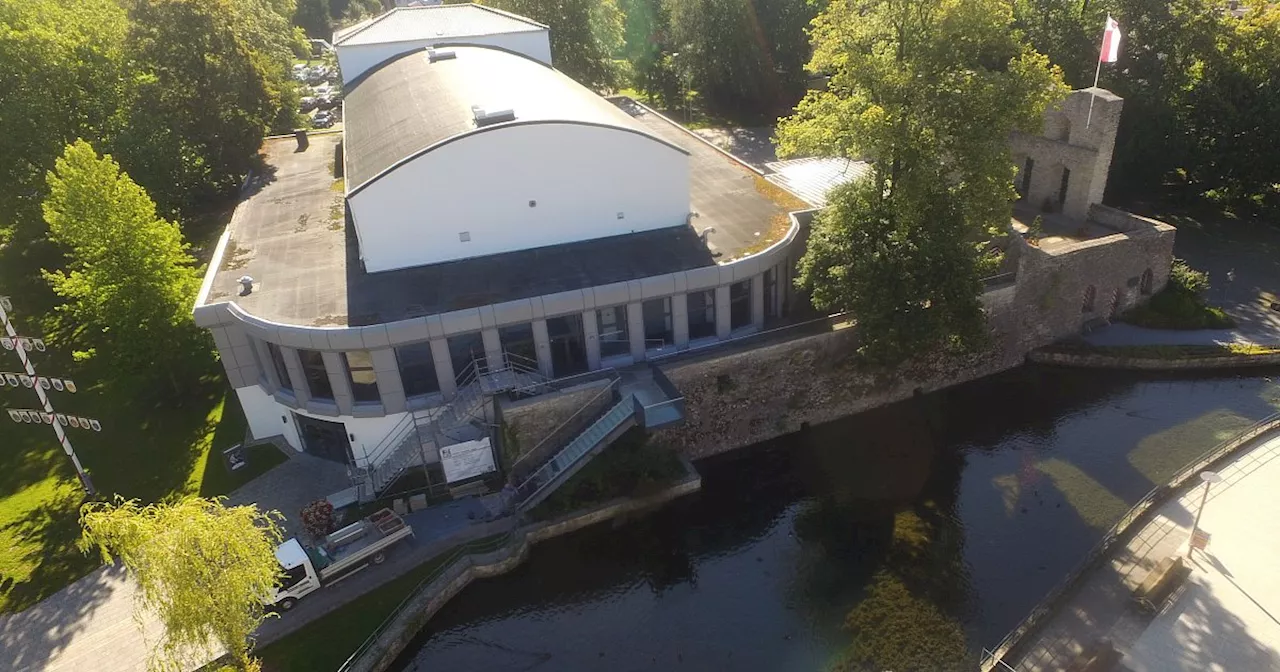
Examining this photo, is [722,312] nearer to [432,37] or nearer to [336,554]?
[336,554]

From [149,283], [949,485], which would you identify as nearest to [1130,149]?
[949,485]

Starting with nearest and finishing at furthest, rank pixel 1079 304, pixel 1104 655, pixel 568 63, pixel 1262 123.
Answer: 1. pixel 1104 655
2. pixel 1079 304
3. pixel 1262 123
4. pixel 568 63

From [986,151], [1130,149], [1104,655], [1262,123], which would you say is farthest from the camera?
[1130,149]

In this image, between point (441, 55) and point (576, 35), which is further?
point (576, 35)

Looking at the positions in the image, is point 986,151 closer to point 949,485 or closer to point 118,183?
point 949,485

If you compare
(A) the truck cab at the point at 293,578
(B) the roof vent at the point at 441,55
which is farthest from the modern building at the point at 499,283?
(B) the roof vent at the point at 441,55

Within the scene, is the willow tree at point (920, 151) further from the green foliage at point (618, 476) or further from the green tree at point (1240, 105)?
the green tree at point (1240, 105)

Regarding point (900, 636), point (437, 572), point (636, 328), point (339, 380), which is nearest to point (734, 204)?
point (636, 328)
